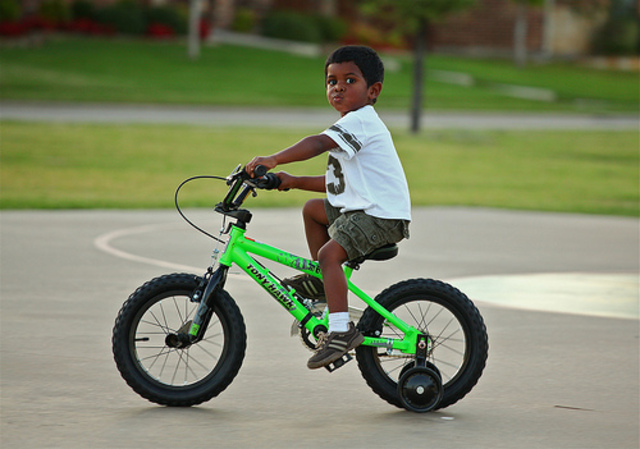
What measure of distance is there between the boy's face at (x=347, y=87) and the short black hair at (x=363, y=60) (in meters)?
0.02

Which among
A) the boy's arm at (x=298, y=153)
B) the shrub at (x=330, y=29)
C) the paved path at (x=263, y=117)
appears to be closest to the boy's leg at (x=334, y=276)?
the boy's arm at (x=298, y=153)

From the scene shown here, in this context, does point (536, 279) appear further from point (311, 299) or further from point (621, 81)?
point (621, 81)

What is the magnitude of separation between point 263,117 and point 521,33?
2561cm

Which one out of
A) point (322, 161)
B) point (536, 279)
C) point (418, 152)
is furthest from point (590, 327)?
point (418, 152)

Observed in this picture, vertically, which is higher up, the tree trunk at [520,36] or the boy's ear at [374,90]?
the tree trunk at [520,36]

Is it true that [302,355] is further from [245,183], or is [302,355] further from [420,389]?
[245,183]

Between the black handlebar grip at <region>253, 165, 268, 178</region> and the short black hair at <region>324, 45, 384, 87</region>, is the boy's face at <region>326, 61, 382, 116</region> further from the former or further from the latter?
the black handlebar grip at <region>253, 165, 268, 178</region>

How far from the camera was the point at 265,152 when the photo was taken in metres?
19.8

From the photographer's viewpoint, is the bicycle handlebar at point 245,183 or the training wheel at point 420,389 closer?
the bicycle handlebar at point 245,183

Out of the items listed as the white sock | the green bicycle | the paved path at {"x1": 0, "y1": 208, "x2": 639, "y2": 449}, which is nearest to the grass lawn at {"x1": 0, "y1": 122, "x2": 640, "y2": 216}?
the paved path at {"x1": 0, "y1": 208, "x2": 639, "y2": 449}

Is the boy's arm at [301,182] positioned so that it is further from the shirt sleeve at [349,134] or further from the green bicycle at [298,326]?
the shirt sleeve at [349,134]

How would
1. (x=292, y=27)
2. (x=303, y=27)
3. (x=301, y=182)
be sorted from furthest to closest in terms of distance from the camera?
(x=292, y=27)
(x=303, y=27)
(x=301, y=182)

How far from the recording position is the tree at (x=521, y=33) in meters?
50.0

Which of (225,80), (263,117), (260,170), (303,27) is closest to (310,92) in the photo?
(225,80)
